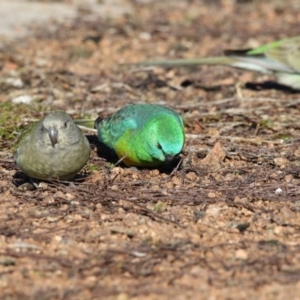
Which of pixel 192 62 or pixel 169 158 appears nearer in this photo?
pixel 169 158

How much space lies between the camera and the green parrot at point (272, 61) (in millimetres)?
9047

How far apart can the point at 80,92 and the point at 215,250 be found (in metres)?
4.33

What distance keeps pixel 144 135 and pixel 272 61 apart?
3.57 m

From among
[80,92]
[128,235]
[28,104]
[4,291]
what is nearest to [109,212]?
[128,235]

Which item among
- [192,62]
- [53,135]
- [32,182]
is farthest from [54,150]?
[192,62]

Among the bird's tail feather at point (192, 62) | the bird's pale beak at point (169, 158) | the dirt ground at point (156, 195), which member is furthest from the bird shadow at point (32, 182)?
the bird's tail feather at point (192, 62)

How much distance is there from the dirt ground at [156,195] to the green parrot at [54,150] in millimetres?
186

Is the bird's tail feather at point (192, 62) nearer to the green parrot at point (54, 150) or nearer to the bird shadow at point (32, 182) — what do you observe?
the bird shadow at point (32, 182)

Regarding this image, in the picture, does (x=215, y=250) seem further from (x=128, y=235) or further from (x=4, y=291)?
(x=4, y=291)

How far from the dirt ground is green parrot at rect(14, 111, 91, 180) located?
0.19 meters

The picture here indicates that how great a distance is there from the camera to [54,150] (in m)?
5.40

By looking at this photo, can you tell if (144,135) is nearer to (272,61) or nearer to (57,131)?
(57,131)

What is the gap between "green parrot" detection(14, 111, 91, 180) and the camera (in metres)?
5.41

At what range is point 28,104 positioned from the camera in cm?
803
